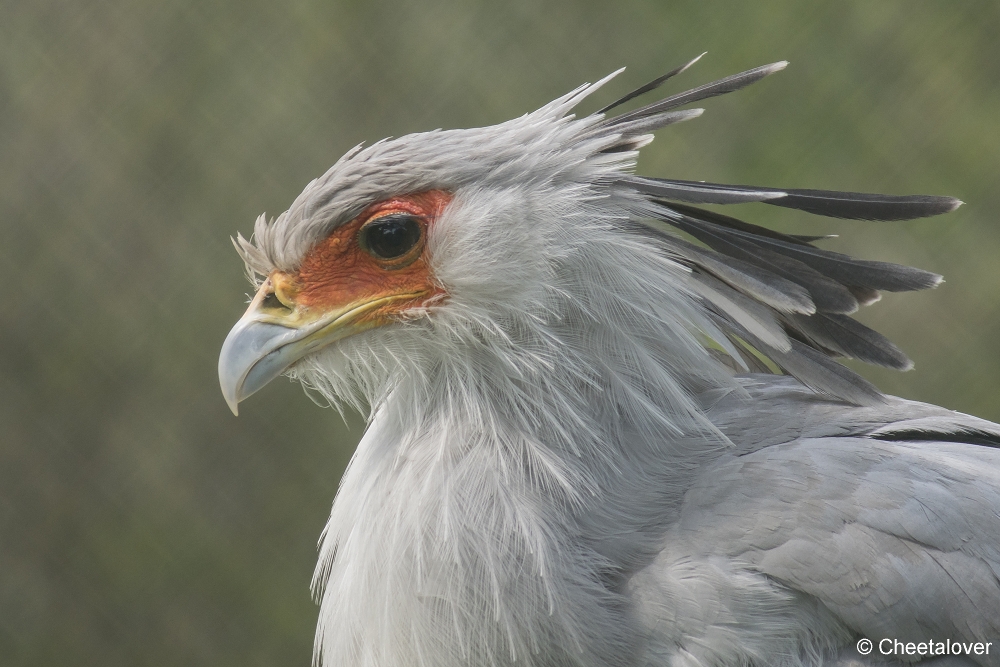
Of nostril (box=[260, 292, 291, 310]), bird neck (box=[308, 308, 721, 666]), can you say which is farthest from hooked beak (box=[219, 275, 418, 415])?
bird neck (box=[308, 308, 721, 666])

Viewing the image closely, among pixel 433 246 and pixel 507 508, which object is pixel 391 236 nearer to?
pixel 433 246

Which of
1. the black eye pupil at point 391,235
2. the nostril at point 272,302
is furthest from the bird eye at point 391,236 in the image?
the nostril at point 272,302

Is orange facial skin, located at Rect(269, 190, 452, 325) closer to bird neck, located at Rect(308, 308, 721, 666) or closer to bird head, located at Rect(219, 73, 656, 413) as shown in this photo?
bird head, located at Rect(219, 73, 656, 413)

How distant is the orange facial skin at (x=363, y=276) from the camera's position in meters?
1.27

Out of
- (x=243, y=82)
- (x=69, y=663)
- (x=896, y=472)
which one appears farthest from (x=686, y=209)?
(x=69, y=663)

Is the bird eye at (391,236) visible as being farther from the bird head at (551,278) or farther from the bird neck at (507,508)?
the bird neck at (507,508)

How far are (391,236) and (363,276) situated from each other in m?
0.07

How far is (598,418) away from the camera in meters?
1.23

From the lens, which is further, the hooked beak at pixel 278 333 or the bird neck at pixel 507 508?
the hooked beak at pixel 278 333

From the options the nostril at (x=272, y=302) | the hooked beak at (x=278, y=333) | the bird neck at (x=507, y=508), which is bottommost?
the bird neck at (x=507, y=508)

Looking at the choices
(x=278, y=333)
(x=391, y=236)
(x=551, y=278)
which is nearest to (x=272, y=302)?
(x=278, y=333)

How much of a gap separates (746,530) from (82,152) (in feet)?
7.95

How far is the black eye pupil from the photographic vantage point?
126 cm

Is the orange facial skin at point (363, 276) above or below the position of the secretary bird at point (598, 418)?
above
